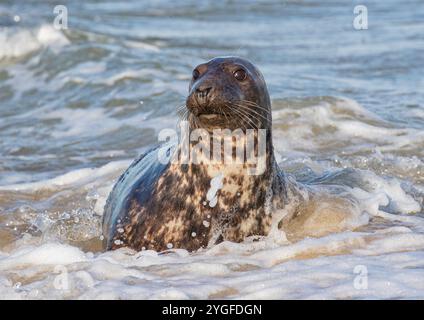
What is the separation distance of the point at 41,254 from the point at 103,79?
297 inches

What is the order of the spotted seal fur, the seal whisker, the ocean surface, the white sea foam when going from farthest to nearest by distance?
the white sea foam
the spotted seal fur
the seal whisker
the ocean surface

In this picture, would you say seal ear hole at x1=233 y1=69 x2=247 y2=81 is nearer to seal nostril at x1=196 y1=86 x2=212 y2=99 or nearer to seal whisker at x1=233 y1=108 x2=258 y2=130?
seal whisker at x1=233 y1=108 x2=258 y2=130

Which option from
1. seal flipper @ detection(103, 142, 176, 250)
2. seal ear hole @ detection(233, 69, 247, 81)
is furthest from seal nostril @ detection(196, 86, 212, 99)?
seal flipper @ detection(103, 142, 176, 250)

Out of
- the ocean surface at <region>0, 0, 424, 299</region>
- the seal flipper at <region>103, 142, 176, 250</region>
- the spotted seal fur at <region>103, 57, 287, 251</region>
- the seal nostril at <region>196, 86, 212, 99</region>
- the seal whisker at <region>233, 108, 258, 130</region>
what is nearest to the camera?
the ocean surface at <region>0, 0, 424, 299</region>

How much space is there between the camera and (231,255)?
5758mm

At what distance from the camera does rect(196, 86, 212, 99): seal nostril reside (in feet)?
18.4

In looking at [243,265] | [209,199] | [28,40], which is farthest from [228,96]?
[28,40]

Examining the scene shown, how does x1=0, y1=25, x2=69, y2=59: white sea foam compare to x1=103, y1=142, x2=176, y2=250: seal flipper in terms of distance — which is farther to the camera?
x1=0, y1=25, x2=69, y2=59: white sea foam

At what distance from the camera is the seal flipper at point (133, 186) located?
20.1 feet

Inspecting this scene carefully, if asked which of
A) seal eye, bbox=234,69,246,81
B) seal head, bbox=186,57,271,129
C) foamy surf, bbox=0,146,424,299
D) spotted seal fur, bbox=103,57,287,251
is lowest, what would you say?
foamy surf, bbox=0,146,424,299

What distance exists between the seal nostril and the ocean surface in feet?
2.73

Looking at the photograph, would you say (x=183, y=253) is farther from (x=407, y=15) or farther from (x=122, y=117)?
(x=407, y=15)

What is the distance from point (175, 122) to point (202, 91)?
508 centimetres
